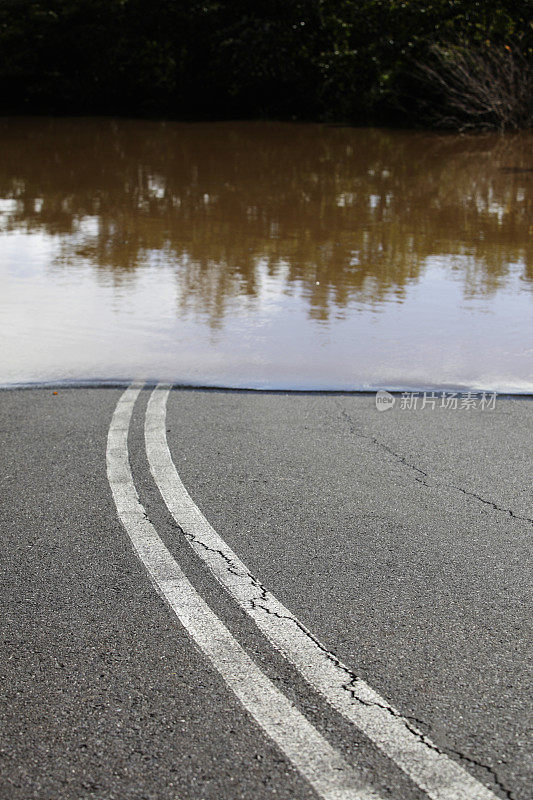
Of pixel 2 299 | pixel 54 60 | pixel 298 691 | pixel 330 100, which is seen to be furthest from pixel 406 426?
pixel 54 60

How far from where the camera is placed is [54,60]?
2766cm

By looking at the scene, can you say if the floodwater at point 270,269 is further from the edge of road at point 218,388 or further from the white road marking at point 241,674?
the white road marking at point 241,674

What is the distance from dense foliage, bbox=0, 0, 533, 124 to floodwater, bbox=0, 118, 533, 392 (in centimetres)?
489

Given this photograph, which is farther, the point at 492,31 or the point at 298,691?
the point at 492,31

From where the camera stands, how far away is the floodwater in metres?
7.61

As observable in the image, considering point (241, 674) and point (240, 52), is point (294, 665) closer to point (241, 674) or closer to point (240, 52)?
point (241, 674)

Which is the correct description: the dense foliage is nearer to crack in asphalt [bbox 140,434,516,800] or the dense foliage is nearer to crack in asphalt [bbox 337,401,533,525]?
crack in asphalt [bbox 337,401,533,525]

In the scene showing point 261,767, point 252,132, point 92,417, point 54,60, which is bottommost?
point 261,767

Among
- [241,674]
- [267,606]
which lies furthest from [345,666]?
[267,606]

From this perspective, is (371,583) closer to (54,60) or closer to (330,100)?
(330,100)

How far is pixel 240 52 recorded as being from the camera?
83.0 ft

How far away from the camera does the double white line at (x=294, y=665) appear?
2922 millimetres

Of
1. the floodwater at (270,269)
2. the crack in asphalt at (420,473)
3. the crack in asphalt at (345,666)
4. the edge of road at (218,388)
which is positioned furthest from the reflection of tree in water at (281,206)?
the crack in asphalt at (345,666)

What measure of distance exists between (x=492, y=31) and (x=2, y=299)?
1744cm
